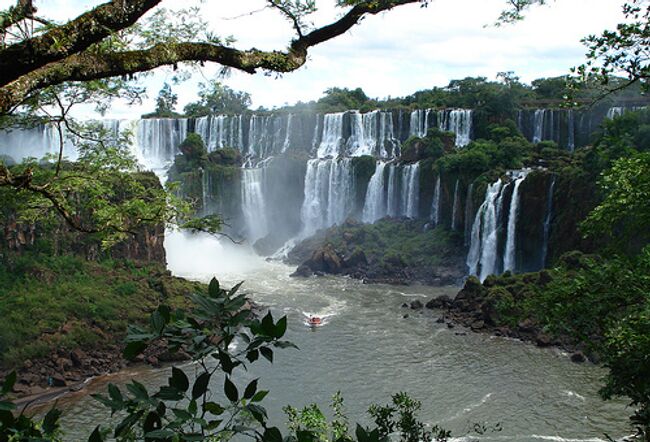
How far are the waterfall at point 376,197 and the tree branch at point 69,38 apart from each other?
1288 inches

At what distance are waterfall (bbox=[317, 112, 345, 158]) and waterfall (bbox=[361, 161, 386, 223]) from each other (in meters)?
5.50

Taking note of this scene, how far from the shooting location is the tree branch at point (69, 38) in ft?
10.2

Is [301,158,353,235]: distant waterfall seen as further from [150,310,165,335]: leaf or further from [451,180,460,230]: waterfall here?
[150,310,165,335]: leaf

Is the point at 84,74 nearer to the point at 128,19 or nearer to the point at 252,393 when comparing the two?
the point at 128,19

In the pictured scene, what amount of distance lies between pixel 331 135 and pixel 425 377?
27.3 m

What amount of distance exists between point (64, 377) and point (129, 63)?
1502cm

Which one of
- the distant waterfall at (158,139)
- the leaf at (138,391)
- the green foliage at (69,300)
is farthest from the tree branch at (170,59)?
the distant waterfall at (158,139)

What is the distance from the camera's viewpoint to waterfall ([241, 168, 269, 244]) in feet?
128

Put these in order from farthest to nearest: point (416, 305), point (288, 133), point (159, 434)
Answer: point (288, 133)
point (416, 305)
point (159, 434)

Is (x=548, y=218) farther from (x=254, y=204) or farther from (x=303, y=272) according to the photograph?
(x=254, y=204)

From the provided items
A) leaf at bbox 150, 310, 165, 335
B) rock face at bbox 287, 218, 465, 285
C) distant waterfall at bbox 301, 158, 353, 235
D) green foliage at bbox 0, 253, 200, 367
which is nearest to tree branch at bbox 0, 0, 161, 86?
leaf at bbox 150, 310, 165, 335

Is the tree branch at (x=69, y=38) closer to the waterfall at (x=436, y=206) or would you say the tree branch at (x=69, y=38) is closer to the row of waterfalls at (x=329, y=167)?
the row of waterfalls at (x=329, y=167)

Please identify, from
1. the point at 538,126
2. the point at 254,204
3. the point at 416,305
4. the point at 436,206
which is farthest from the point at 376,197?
the point at 416,305

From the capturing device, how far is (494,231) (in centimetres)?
2775
